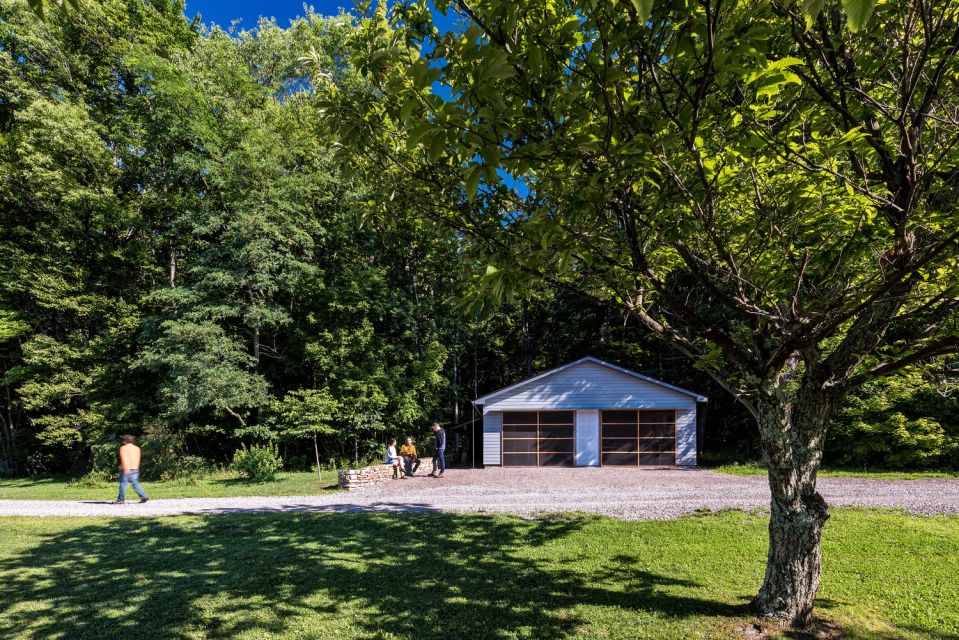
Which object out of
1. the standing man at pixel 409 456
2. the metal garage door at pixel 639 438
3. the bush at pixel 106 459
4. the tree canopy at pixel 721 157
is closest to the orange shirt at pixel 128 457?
the standing man at pixel 409 456

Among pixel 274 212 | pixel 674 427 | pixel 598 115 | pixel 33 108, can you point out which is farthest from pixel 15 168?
pixel 674 427

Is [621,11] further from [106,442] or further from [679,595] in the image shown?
[106,442]

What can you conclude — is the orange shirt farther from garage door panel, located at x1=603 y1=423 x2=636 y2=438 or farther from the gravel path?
garage door panel, located at x1=603 y1=423 x2=636 y2=438

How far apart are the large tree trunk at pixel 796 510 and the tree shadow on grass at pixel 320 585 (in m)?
0.57

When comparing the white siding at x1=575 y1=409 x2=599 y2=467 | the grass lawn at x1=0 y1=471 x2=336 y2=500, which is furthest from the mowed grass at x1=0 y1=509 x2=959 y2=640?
the white siding at x1=575 y1=409 x2=599 y2=467

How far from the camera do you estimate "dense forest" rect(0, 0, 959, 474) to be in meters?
17.3

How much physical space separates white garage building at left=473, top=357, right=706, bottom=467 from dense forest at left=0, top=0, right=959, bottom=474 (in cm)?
365

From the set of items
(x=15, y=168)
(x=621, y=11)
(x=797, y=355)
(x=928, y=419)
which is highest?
(x=15, y=168)

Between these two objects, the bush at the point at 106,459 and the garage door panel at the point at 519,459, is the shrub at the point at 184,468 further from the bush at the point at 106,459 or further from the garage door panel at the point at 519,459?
the garage door panel at the point at 519,459

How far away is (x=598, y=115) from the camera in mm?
2705

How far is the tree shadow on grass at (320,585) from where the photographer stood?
15.2 feet

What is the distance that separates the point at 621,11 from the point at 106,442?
22.4 m

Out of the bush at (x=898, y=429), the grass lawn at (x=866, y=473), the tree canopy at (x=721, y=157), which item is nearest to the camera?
the tree canopy at (x=721, y=157)

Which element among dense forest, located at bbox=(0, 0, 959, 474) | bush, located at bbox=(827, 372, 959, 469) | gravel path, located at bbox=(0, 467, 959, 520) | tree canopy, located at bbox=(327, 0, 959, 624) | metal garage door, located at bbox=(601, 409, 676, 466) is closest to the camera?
tree canopy, located at bbox=(327, 0, 959, 624)
